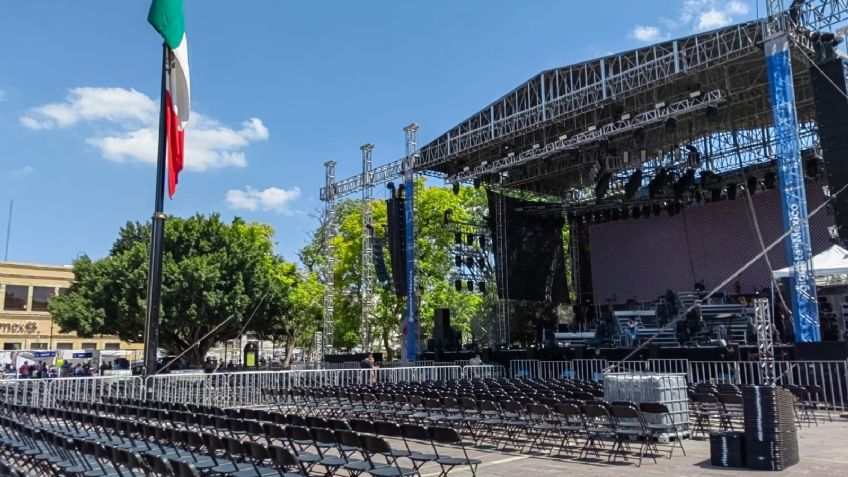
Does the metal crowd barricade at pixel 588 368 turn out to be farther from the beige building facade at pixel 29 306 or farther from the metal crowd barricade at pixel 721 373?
the beige building facade at pixel 29 306

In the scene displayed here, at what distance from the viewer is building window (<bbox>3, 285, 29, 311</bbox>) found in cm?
4162

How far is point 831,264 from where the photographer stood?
531 inches

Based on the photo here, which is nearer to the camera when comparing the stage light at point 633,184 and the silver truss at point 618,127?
the silver truss at point 618,127

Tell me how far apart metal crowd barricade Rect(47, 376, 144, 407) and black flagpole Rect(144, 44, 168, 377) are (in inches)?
66.8

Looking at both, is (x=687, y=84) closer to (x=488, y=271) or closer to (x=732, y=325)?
(x=732, y=325)

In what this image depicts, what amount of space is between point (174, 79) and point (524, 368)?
1158 centimetres

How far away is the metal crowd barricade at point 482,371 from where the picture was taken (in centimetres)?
1729

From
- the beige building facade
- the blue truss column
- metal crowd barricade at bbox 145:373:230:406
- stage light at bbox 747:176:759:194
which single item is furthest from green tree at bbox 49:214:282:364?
the blue truss column

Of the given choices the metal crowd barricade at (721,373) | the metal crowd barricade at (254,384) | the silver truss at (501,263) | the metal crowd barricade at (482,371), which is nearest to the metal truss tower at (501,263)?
the silver truss at (501,263)

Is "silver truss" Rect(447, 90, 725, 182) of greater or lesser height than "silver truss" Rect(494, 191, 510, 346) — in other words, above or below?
above

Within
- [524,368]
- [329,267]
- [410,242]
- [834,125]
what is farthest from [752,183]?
[329,267]

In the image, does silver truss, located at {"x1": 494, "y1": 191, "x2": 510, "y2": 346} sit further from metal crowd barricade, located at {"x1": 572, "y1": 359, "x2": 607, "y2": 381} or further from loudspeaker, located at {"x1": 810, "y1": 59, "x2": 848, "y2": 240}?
loudspeaker, located at {"x1": 810, "y1": 59, "x2": 848, "y2": 240}

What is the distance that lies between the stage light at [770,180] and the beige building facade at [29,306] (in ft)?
125

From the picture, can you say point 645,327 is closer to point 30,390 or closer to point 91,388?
point 91,388
